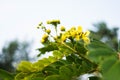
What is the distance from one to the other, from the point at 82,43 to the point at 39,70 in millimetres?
229

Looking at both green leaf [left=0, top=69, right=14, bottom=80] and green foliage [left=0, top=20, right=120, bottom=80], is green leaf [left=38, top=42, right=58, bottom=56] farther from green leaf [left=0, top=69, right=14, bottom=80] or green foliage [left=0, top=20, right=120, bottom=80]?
green leaf [left=0, top=69, right=14, bottom=80]

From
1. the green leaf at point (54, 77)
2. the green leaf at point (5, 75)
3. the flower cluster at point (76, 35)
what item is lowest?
the green leaf at point (54, 77)

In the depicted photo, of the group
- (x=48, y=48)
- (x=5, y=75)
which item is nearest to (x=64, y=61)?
(x=48, y=48)

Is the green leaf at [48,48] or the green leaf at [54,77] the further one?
the green leaf at [48,48]

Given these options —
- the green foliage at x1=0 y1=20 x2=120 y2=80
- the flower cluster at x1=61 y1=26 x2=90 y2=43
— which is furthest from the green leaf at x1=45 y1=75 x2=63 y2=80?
the flower cluster at x1=61 y1=26 x2=90 y2=43

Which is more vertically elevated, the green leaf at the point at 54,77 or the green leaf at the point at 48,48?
the green leaf at the point at 48,48

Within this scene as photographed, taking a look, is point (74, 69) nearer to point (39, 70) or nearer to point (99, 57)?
point (39, 70)

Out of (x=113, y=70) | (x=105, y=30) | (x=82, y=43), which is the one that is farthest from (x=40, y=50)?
(x=105, y=30)

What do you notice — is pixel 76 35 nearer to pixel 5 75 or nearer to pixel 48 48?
pixel 48 48

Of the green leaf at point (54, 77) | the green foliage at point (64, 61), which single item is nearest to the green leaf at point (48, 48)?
the green foliage at point (64, 61)

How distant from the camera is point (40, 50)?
1789mm

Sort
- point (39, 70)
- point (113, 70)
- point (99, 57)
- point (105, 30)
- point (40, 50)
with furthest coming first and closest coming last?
point (105, 30) → point (40, 50) → point (39, 70) → point (99, 57) → point (113, 70)

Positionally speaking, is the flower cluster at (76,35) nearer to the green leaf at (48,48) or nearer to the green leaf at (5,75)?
the green leaf at (48,48)

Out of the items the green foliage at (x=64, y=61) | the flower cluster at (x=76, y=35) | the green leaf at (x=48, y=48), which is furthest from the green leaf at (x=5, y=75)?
the flower cluster at (x=76, y=35)
